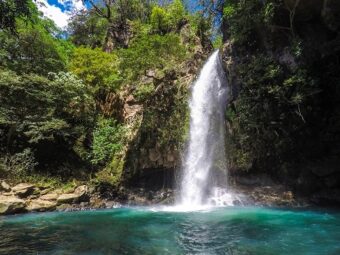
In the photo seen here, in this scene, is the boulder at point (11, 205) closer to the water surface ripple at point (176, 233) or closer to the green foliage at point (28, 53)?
the water surface ripple at point (176, 233)

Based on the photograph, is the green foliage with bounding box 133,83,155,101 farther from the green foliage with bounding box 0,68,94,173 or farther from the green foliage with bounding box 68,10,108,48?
the green foliage with bounding box 68,10,108,48

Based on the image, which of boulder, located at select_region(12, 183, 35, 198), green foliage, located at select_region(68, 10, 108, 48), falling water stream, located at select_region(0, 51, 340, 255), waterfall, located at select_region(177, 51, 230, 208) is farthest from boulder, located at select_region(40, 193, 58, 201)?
green foliage, located at select_region(68, 10, 108, 48)

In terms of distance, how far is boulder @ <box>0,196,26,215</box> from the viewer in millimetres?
15305

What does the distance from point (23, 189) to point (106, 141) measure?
6400mm

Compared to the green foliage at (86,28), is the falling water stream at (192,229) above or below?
below

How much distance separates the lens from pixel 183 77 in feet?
77.4

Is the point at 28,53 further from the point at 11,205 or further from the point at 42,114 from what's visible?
the point at 11,205

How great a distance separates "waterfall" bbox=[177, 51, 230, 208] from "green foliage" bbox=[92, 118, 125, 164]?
4.77m

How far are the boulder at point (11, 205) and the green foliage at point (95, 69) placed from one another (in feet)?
35.8

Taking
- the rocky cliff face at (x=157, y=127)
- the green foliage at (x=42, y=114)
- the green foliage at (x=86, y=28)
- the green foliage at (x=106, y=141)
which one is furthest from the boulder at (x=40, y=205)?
the green foliage at (x=86, y=28)

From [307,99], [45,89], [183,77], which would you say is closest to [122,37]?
[183,77]

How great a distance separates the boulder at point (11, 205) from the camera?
1530cm

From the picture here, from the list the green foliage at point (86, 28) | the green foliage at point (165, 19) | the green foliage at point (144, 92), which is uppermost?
the green foliage at point (86, 28)

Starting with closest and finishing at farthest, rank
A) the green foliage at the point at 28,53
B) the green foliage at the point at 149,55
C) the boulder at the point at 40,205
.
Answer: the boulder at the point at 40,205 → the green foliage at the point at 149,55 → the green foliage at the point at 28,53
